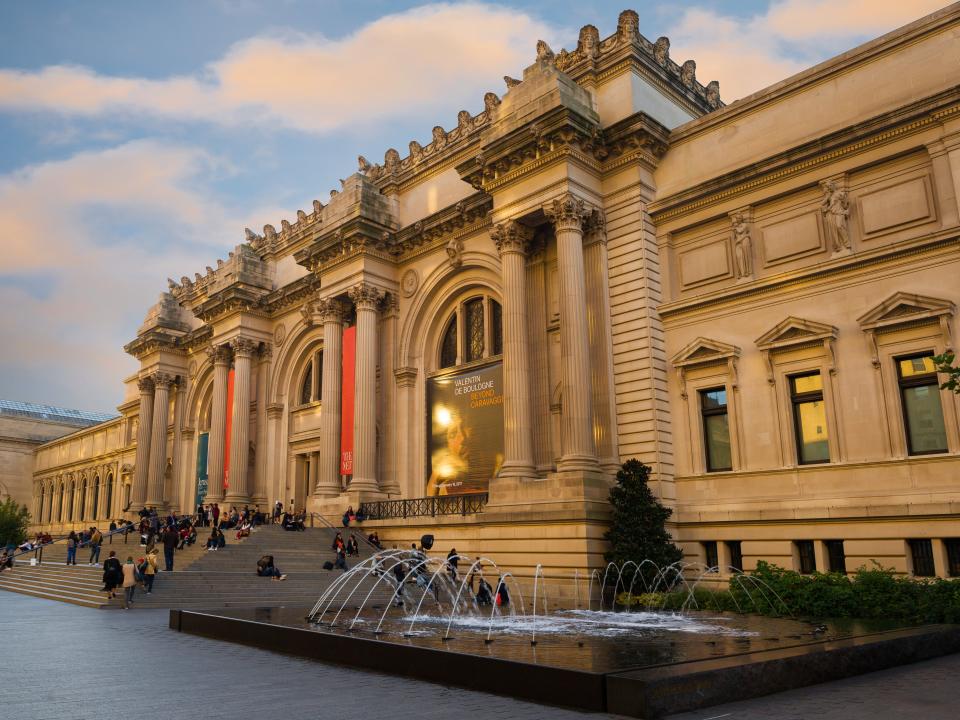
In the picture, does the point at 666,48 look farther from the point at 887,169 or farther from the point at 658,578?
the point at 658,578

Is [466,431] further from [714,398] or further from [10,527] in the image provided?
[10,527]

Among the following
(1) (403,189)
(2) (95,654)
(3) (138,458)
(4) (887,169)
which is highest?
(1) (403,189)

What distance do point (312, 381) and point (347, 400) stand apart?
7.27 m

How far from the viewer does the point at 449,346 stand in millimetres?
34219

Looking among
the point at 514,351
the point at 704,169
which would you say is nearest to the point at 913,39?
the point at 704,169

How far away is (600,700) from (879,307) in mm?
15752

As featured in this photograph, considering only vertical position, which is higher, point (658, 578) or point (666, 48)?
point (666, 48)

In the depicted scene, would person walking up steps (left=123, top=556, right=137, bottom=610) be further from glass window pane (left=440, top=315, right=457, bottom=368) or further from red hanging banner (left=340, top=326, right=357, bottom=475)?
glass window pane (left=440, top=315, right=457, bottom=368)

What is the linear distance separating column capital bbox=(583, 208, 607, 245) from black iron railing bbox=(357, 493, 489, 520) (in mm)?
9738

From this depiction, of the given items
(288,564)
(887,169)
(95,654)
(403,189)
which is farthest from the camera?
(403,189)

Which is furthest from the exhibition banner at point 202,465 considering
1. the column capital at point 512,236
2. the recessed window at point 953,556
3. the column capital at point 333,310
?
the recessed window at point 953,556

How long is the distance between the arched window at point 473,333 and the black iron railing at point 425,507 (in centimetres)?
598

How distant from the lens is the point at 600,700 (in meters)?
8.45

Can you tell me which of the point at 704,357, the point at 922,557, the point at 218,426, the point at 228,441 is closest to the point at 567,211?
the point at 704,357
